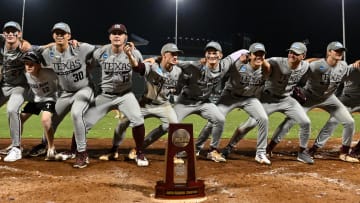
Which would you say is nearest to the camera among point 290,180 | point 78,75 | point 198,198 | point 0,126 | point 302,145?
point 198,198

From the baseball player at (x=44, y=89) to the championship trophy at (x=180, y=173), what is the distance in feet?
9.37

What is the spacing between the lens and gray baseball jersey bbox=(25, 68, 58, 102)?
22.0 ft

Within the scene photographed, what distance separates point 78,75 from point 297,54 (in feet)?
11.4

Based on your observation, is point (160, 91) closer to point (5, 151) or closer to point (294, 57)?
point (294, 57)

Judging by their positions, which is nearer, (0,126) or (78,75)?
(78,75)

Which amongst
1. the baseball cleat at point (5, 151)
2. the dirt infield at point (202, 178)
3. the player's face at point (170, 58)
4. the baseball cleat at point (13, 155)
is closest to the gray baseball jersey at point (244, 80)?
the player's face at point (170, 58)

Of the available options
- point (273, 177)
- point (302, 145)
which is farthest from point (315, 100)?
point (273, 177)

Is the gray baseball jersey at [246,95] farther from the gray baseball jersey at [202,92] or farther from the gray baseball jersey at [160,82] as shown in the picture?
the gray baseball jersey at [160,82]

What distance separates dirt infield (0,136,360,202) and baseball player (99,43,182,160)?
54 cm

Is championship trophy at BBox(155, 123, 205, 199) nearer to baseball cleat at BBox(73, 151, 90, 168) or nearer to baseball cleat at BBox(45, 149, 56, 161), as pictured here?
baseball cleat at BBox(73, 151, 90, 168)

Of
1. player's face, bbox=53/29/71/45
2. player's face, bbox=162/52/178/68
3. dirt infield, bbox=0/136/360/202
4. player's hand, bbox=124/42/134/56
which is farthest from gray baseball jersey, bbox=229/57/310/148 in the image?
player's face, bbox=53/29/71/45

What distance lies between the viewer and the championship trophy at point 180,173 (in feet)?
14.3

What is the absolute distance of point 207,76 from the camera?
22.9 feet

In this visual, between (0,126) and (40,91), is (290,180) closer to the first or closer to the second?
(40,91)
